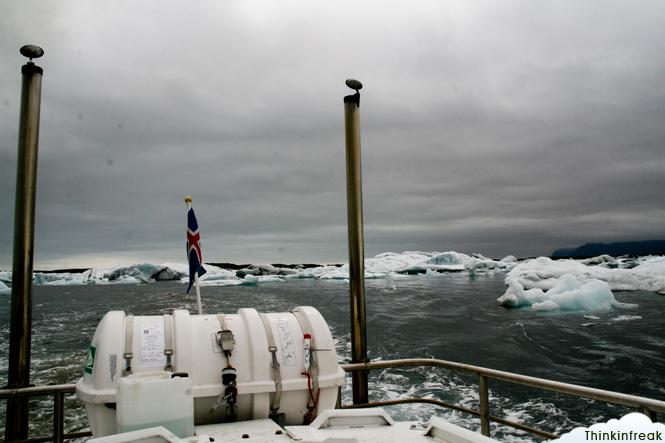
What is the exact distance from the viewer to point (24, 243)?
4.81 metres

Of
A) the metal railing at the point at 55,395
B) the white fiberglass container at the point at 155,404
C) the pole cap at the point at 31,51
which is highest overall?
the pole cap at the point at 31,51

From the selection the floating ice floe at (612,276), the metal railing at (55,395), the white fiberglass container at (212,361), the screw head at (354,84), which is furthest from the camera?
the floating ice floe at (612,276)

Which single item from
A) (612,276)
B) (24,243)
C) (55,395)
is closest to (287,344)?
(55,395)

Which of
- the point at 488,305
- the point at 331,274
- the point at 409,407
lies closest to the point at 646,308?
the point at 488,305

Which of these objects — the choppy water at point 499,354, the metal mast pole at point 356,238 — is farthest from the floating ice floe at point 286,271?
the metal mast pole at point 356,238

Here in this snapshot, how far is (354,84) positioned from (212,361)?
11.9 feet

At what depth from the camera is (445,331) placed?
27.3 m

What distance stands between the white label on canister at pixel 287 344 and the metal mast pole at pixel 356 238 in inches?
62.1

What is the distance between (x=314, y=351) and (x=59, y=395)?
7.00ft

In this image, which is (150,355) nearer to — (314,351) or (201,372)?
(201,372)

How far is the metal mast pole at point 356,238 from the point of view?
5.63 metres

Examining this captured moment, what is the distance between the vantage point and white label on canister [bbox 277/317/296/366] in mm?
4051

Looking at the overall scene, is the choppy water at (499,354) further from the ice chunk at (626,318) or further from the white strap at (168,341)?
the white strap at (168,341)

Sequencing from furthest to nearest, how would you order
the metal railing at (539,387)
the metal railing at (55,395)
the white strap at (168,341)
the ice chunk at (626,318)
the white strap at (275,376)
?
the ice chunk at (626,318), the metal railing at (55,395), the white strap at (275,376), the white strap at (168,341), the metal railing at (539,387)
